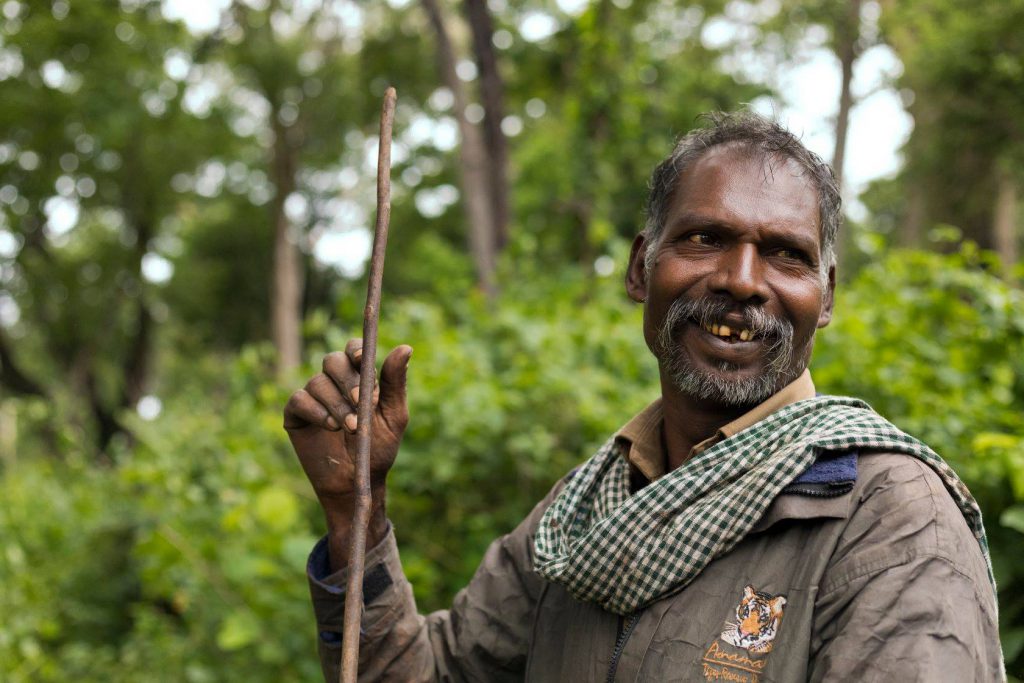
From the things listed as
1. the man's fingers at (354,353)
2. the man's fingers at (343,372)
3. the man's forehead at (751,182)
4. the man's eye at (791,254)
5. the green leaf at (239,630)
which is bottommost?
the green leaf at (239,630)

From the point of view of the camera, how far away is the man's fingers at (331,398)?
1982mm

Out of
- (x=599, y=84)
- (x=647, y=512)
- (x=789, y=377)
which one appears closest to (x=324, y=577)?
(x=647, y=512)

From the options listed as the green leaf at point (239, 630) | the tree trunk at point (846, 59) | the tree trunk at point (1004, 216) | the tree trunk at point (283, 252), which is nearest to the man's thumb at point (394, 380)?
the green leaf at point (239, 630)

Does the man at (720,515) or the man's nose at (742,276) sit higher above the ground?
the man's nose at (742,276)

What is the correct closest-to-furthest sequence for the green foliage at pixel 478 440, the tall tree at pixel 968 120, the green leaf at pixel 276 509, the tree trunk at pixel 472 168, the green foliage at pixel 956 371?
the green foliage at pixel 956 371 → the green foliage at pixel 478 440 → the green leaf at pixel 276 509 → the tree trunk at pixel 472 168 → the tall tree at pixel 968 120

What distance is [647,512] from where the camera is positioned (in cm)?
174

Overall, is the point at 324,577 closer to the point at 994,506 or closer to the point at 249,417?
the point at 994,506

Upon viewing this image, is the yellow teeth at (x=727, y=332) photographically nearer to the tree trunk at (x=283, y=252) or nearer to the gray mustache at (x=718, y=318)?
the gray mustache at (x=718, y=318)

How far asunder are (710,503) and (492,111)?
7.30 metres

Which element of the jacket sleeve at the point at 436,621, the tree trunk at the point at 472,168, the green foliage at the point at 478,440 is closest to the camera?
the jacket sleeve at the point at 436,621

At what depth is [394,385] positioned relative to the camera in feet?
6.60

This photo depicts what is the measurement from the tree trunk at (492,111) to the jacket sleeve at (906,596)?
6971mm

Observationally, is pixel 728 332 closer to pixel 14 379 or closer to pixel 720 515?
pixel 720 515

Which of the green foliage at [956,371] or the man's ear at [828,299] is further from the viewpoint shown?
the green foliage at [956,371]
